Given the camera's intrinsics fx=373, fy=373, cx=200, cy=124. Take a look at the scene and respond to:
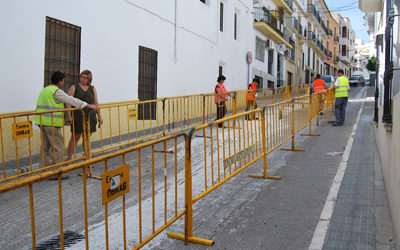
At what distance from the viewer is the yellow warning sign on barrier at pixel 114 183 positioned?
8.91 feet

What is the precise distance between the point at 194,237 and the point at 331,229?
1.54 meters

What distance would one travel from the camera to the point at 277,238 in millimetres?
3900

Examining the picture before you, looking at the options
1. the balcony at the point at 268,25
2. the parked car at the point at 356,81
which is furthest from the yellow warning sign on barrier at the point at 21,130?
the parked car at the point at 356,81

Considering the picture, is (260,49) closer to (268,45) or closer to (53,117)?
(268,45)

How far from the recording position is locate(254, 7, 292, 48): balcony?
74.2 ft

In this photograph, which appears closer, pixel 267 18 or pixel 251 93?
pixel 251 93

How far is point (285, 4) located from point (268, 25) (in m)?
6.07

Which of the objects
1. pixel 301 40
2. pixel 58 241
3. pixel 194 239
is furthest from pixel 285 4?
pixel 58 241

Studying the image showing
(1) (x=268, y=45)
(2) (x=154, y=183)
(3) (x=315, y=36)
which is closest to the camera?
(2) (x=154, y=183)

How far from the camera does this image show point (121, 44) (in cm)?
1028

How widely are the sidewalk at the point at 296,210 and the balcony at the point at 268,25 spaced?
1648cm

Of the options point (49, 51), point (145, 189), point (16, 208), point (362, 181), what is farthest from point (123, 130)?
point (362, 181)

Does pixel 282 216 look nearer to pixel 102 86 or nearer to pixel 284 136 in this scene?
pixel 284 136

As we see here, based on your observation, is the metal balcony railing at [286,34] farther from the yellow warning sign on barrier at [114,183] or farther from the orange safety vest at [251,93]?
the yellow warning sign on barrier at [114,183]
